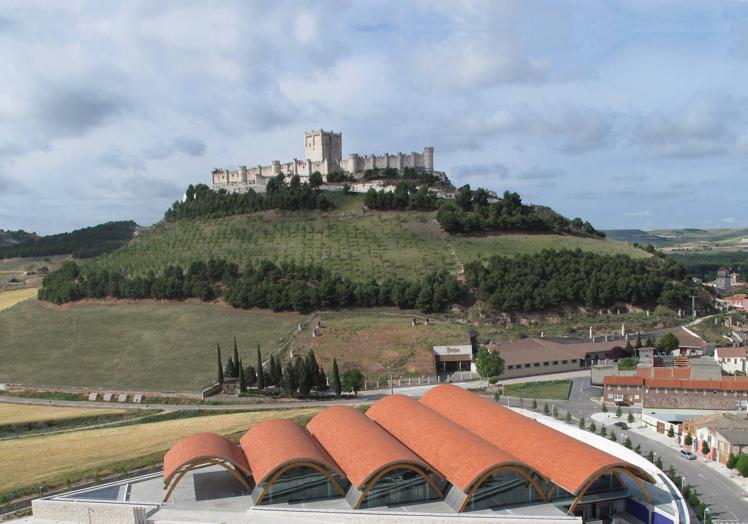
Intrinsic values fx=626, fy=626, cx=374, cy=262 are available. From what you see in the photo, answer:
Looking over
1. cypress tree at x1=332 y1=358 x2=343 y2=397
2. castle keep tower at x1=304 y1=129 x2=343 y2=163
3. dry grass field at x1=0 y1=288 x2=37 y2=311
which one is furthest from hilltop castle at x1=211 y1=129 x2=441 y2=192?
cypress tree at x1=332 y1=358 x2=343 y2=397

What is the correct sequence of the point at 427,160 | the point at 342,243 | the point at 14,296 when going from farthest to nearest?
the point at 427,160, the point at 14,296, the point at 342,243

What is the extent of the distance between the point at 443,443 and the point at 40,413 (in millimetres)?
45784

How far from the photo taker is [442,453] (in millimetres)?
33875

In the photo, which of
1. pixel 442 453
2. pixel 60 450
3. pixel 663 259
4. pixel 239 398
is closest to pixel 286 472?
pixel 442 453

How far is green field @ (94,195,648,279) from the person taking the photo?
104062 millimetres

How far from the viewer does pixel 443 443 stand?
3475 centimetres

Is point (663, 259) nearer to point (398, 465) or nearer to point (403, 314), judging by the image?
point (403, 314)

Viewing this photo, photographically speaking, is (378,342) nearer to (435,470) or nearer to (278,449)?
(278,449)

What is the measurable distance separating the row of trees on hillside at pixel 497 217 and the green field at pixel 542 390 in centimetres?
4887

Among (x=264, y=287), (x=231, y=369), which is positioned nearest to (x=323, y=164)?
(x=264, y=287)

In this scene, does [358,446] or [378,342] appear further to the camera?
[378,342]

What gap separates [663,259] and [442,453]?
88896mm

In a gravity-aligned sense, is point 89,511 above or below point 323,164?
below

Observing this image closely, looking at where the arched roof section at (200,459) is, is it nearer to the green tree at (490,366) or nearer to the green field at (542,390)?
the green field at (542,390)
